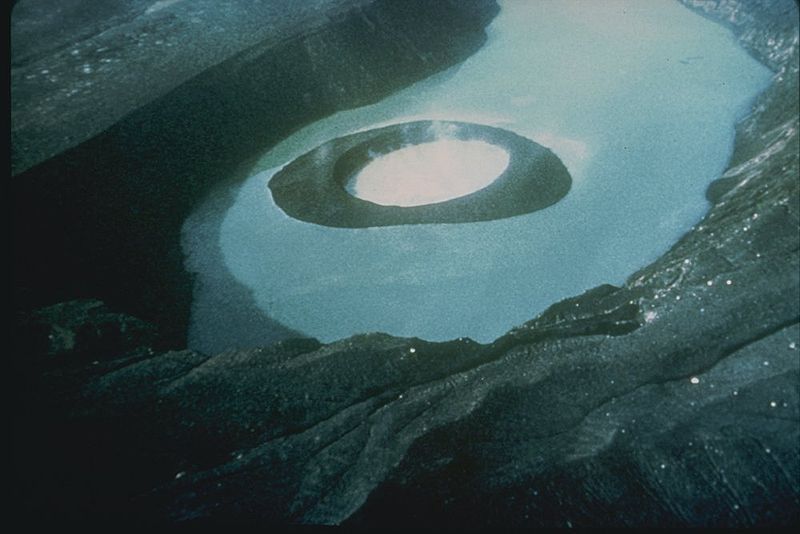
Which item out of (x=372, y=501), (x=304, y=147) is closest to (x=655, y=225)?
(x=372, y=501)

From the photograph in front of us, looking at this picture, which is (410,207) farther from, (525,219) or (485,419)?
(485,419)

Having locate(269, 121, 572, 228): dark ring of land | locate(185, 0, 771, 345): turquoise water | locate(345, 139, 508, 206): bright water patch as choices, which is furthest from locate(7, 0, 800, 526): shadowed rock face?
locate(345, 139, 508, 206): bright water patch

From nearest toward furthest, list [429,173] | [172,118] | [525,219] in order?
[525,219] < [172,118] < [429,173]

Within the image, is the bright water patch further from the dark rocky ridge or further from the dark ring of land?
the dark rocky ridge

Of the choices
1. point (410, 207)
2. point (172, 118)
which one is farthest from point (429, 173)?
point (172, 118)

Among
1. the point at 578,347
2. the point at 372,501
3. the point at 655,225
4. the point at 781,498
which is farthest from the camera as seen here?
the point at 655,225

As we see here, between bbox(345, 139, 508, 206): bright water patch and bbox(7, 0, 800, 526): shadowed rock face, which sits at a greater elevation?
bbox(7, 0, 800, 526): shadowed rock face

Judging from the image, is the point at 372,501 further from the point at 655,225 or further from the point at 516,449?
the point at 655,225
